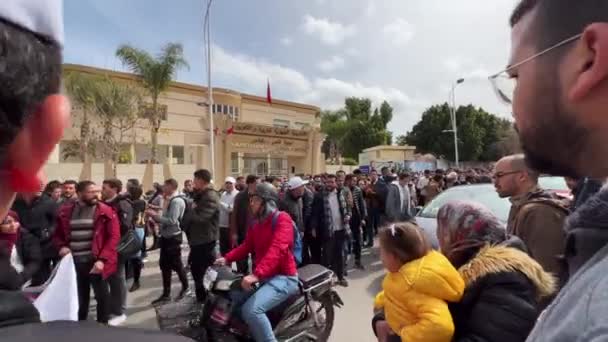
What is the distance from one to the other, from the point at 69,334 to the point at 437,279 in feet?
5.02

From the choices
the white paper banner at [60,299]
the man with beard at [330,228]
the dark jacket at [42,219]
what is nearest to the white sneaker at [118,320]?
the dark jacket at [42,219]

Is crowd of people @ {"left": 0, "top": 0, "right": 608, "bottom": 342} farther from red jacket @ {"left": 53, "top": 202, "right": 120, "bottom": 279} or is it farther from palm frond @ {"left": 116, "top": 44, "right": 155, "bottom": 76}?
palm frond @ {"left": 116, "top": 44, "right": 155, "bottom": 76}

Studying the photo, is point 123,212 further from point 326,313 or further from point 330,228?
point 330,228

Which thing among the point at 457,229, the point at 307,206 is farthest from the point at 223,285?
the point at 307,206

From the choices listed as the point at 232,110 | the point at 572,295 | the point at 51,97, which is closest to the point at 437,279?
the point at 572,295

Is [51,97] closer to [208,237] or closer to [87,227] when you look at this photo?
[87,227]

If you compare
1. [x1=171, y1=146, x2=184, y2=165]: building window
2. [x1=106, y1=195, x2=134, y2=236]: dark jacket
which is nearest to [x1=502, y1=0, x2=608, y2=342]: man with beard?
[x1=106, y1=195, x2=134, y2=236]: dark jacket

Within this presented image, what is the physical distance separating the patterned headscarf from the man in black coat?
182 inches

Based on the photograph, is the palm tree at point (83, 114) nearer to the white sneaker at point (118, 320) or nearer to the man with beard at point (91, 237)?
the man with beard at point (91, 237)

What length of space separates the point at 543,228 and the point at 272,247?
6.74 feet

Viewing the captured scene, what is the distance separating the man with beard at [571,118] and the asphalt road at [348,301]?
11.7ft

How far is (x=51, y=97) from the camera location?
1.95 feet

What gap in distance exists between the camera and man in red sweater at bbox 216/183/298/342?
129 inches

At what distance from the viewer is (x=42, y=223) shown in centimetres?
480
